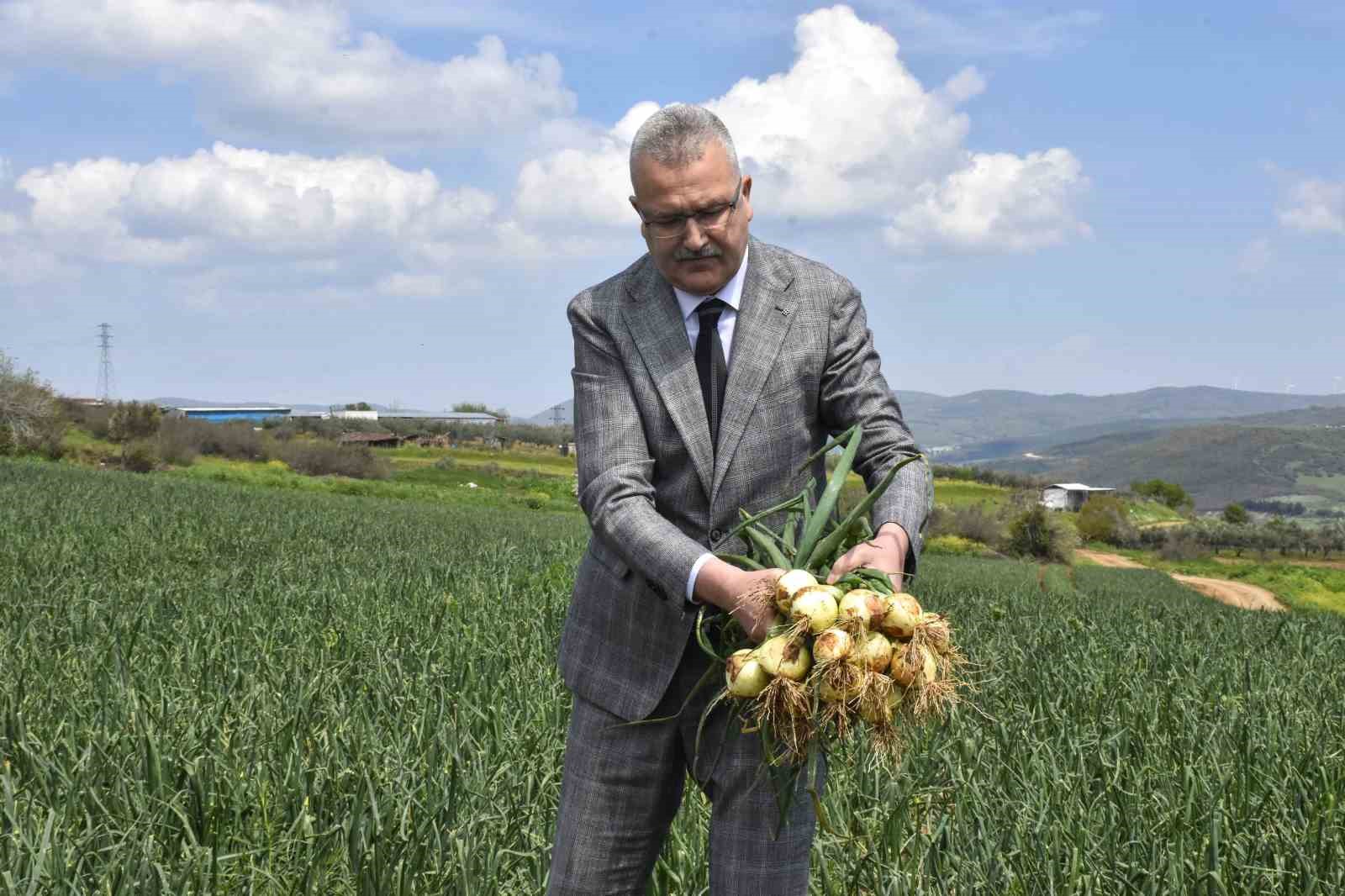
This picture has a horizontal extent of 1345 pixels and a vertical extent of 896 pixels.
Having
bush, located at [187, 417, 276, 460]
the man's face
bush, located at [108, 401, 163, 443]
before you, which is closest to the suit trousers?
the man's face

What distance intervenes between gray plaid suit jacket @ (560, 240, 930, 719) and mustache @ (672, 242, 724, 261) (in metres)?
0.14

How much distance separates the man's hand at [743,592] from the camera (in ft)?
6.72

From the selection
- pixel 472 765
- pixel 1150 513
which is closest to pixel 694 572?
pixel 472 765

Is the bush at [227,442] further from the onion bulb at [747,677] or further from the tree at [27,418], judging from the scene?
the onion bulb at [747,677]

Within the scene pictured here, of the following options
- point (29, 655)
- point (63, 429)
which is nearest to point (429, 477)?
point (63, 429)

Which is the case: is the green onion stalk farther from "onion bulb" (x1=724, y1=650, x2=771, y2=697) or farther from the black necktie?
the black necktie

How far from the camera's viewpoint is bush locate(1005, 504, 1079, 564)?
2464 inches

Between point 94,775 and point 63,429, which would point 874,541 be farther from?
point 63,429

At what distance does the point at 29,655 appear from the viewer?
6000 mm

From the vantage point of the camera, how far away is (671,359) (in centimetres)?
245

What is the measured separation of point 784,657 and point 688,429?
2.03ft

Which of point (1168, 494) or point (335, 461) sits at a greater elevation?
point (335, 461)

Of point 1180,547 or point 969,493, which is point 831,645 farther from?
point 969,493

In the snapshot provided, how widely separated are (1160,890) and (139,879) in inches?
116
